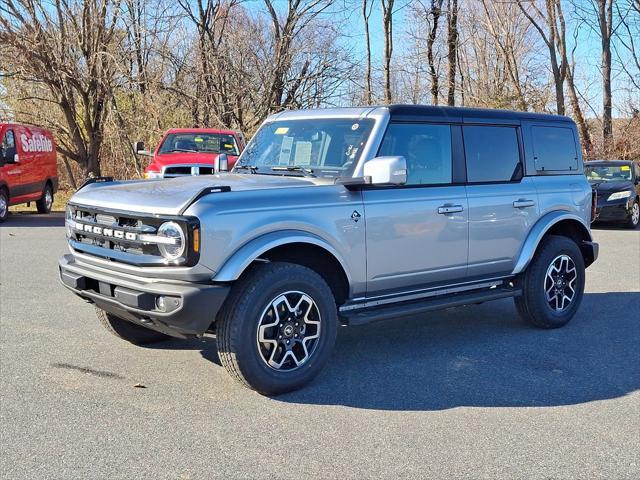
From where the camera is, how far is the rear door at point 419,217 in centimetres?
515

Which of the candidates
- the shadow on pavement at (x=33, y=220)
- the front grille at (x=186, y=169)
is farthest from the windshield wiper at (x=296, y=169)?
the shadow on pavement at (x=33, y=220)

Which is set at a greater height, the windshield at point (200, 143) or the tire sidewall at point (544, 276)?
the windshield at point (200, 143)

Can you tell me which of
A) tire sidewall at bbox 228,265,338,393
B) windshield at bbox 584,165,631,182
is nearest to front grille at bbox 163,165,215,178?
tire sidewall at bbox 228,265,338,393

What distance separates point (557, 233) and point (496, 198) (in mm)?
1203

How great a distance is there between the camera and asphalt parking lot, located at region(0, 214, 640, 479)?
3609mm

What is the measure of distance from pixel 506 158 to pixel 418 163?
3.78ft

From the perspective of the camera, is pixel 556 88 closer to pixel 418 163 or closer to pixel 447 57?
pixel 447 57

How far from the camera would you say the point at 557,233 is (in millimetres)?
6828

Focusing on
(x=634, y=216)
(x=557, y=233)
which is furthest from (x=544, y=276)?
(x=634, y=216)

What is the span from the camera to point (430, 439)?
3.93 meters

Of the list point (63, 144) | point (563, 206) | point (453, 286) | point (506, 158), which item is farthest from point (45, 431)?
point (63, 144)

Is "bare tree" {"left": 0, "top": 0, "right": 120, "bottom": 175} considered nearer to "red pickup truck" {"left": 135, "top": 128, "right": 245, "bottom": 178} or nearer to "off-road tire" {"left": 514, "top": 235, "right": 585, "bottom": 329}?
"red pickup truck" {"left": 135, "top": 128, "right": 245, "bottom": 178}

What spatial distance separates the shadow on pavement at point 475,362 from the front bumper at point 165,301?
806 mm

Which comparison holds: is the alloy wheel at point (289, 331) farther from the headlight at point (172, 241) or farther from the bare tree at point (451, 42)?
the bare tree at point (451, 42)
